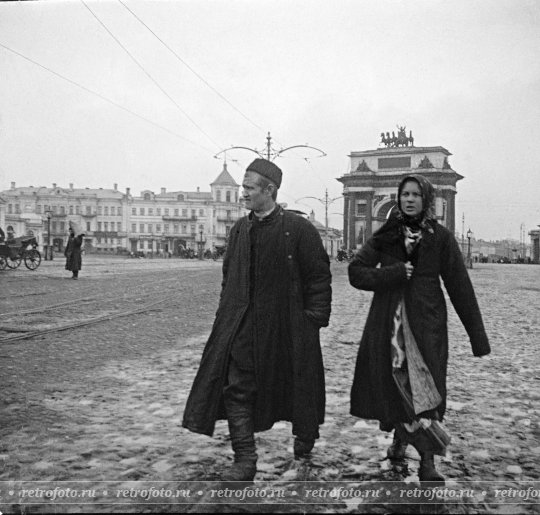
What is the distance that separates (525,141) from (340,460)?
2574 millimetres

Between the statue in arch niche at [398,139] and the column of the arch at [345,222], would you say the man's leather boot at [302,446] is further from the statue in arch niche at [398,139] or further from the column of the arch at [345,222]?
the statue in arch niche at [398,139]

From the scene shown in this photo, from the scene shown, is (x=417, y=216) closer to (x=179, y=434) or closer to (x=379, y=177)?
(x=179, y=434)

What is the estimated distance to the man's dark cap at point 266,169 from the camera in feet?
9.82

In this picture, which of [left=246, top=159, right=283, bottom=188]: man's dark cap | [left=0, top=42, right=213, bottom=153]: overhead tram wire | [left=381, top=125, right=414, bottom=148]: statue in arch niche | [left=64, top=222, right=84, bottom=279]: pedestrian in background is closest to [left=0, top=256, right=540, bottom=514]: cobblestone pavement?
[left=246, top=159, right=283, bottom=188]: man's dark cap

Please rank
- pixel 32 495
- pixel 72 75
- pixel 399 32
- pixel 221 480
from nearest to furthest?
pixel 32 495 → pixel 221 480 → pixel 399 32 → pixel 72 75

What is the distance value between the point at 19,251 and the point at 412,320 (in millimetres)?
15203

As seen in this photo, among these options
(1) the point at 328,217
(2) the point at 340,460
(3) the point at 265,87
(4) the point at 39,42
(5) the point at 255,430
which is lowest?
(2) the point at 340,460

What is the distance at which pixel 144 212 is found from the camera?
7.80 metres

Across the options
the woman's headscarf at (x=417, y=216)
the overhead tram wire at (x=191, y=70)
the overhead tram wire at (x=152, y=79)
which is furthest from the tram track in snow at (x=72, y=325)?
the woman's headscarf at (x=417, y=216)

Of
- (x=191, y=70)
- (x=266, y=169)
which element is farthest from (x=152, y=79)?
(x=266, y=169)

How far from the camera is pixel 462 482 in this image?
2.69 metres

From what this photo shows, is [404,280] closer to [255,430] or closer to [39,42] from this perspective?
[255,430]

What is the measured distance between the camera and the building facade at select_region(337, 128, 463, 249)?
4480mm

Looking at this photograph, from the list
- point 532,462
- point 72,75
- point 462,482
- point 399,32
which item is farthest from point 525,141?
point 72,75
